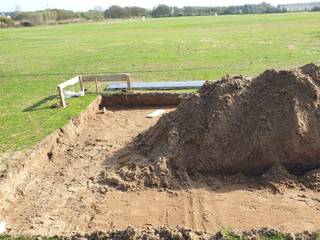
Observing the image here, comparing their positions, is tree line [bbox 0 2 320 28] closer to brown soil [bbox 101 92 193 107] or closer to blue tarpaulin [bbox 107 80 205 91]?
blue tarpaulin [bbox 107 80 205 91]

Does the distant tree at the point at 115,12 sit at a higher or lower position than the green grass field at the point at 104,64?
lower

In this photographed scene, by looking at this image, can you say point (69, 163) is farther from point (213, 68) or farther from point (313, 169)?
point (213, 68)

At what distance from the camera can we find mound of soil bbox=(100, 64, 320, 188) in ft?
27.6

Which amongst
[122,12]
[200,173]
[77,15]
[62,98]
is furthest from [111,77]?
[122,12]

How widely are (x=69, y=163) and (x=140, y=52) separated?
17.6 m

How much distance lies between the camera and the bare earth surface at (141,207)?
6.95m

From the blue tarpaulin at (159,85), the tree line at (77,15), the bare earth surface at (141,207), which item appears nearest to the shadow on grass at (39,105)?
the blue tarpaulin at (159,85)

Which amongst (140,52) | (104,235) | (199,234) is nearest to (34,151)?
(104,235)

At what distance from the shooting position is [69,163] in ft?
31.6

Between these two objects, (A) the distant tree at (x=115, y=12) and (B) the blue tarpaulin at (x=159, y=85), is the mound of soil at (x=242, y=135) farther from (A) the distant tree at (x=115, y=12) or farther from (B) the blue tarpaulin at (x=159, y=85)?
(A) the distant tree at (x=115, y=12)

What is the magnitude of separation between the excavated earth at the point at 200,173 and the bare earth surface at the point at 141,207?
0.06 ft

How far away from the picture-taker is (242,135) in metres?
8.63

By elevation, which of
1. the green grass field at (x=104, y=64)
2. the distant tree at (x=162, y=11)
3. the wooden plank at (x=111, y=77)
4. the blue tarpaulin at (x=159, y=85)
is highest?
the wooden plank at (x=111, y=77)

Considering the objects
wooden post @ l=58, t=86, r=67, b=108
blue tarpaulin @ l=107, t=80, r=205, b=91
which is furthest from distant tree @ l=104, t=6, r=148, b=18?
wooden post @ l=58, t=86, r=67, b=108
